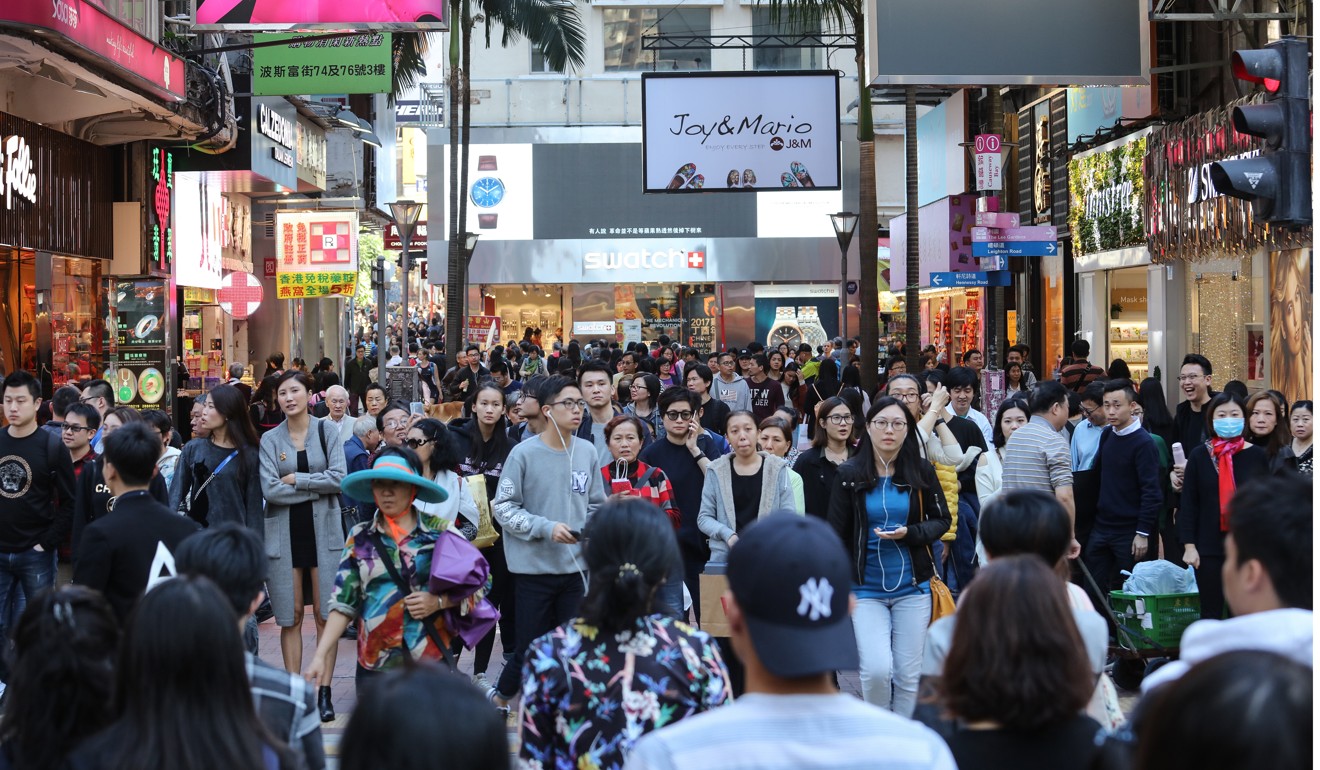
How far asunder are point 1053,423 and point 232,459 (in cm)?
462

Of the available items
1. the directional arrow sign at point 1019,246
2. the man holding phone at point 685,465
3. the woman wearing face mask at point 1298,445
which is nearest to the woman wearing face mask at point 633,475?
the man holding phone at point 685,465

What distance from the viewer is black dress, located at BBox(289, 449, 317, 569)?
26.8ft

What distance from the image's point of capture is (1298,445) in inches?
328

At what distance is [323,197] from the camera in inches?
1256

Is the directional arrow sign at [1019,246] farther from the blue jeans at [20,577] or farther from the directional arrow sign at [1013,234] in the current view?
the blue jeans at [20,577]

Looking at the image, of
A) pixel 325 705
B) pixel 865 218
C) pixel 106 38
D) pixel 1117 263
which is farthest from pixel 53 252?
pixel 1117 263

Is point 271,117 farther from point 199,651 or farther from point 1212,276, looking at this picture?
point 199,651

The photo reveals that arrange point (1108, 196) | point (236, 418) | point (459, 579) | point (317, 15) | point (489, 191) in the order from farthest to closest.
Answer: point (489, 191)
point (1108, 196)
point (317, 15)
point (236, 418)
point (459, 579)

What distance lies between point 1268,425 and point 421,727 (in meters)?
7.18

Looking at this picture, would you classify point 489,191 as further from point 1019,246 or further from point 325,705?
point 325,705

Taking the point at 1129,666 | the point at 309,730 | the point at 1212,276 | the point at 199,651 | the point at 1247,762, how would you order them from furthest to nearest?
1. the point at 1212,276
2. the point at 1129,666
3. the point at 309,730
4. the point at 199,651
5. the point at 1247,762

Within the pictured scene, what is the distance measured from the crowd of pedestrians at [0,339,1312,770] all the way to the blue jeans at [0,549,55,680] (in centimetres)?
3

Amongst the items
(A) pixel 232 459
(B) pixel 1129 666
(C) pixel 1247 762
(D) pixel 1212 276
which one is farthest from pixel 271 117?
(C) pixel 1247 762

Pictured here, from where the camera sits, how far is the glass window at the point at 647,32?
136ft
